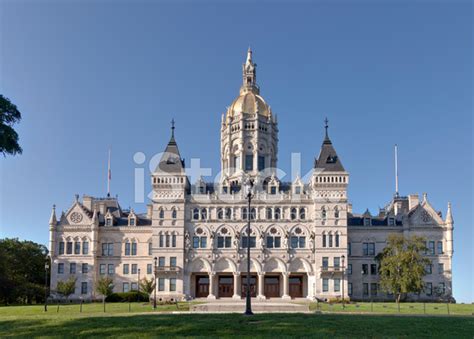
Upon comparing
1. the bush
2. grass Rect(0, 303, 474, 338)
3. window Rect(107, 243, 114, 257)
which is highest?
window Rect(107, 243, 114, 257)

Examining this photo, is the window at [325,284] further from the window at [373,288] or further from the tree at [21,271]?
the tree at [21,271]

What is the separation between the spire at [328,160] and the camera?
265 ft

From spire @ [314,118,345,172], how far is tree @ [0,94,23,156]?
1974 inches

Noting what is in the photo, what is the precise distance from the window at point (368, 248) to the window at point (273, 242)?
13.0m

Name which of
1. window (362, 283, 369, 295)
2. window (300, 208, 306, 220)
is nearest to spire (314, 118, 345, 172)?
window (300, 208, 306, 220)

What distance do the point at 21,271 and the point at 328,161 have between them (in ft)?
156

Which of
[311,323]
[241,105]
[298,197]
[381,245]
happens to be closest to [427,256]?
[381,245]

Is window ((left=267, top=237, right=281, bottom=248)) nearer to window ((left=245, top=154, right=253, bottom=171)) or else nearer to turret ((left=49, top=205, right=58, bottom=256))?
window ((left=245, top=154, right=253, bottom=171))

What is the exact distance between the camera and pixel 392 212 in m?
87.4

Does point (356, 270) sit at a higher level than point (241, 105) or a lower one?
lower

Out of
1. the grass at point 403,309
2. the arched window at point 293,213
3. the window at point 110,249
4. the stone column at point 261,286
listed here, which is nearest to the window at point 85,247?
the window at point 110,249

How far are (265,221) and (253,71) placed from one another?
2917cm

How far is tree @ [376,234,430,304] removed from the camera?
69.1 meters

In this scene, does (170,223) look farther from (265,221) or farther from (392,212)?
(392,212)
